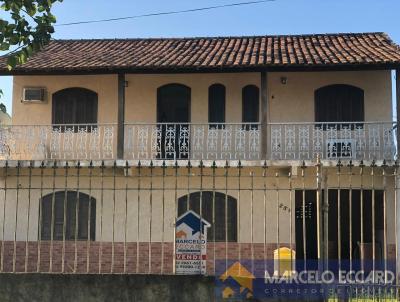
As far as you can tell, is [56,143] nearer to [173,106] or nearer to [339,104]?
[173,106]

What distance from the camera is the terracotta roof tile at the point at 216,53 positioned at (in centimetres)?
1410

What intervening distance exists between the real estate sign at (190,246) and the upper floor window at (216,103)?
760 centimetres

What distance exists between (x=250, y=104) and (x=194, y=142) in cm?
204

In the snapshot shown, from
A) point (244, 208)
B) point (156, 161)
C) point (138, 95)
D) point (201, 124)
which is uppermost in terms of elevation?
point (138, 95)

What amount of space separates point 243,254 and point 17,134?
7.03 meters

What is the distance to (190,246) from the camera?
818cm

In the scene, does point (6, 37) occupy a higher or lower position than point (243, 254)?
higher

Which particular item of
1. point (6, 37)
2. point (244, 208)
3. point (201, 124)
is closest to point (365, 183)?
point (244, 208)

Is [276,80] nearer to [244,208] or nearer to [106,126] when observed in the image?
[244,208]

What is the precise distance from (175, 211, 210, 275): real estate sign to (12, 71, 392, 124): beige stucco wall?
7.60 metres

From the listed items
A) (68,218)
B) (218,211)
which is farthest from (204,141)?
(68,218)

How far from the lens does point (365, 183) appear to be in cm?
1467

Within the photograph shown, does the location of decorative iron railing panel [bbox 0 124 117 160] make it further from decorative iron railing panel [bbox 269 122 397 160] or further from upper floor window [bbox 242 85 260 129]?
decorative iron railing panel [bbox 269 122 397 160]

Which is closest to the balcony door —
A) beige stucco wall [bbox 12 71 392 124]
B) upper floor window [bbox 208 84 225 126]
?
beige stucco wall [bbox 12 71 392 124]
